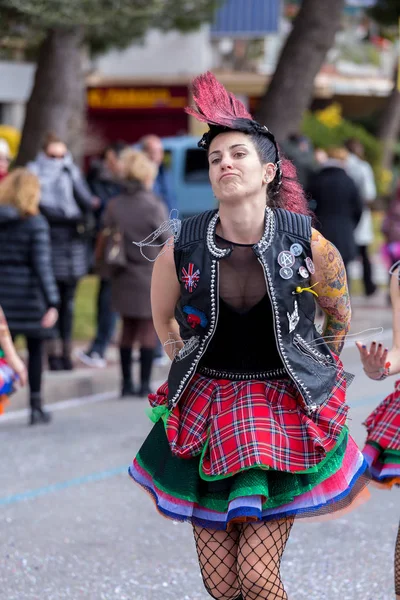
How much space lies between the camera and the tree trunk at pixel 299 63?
14.2 meters

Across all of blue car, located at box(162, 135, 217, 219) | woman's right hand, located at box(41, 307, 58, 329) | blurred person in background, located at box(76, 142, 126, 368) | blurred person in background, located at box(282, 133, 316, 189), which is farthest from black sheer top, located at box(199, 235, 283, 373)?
blue car, located at box(162, 135, 217, 219)

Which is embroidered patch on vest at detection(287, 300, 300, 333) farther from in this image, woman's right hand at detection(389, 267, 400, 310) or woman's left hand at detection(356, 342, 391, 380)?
woman's right hand at detection(389, 267, 400, 310)

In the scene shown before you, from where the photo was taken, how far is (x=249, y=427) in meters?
3.69

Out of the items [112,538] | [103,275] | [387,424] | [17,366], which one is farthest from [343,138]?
[387,424]

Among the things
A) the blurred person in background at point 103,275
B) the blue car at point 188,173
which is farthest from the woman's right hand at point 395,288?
the blue car at point 188,173

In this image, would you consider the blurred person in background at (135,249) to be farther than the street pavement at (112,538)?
Yes

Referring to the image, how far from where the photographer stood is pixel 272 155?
152 inches

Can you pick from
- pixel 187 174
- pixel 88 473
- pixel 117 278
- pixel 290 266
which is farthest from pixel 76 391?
pixel 187 174

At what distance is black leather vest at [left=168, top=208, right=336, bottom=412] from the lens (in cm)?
373

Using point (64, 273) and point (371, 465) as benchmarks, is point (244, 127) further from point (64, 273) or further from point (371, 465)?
→ point (64, 273)

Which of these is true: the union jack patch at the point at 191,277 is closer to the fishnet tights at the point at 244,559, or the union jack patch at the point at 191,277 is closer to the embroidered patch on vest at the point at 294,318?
the embroidered patch on vest at the point at 294,318

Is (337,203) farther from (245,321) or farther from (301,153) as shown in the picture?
(245,321)

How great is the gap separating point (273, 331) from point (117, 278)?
5847 millimetres

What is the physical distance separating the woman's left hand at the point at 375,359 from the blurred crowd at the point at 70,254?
4.60 m
